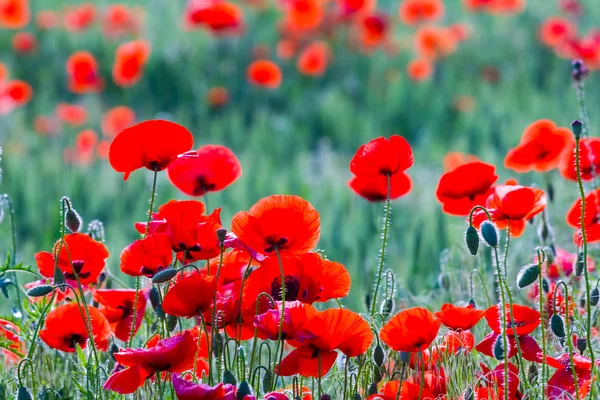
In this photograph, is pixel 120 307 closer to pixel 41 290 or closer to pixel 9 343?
pixel 9 343

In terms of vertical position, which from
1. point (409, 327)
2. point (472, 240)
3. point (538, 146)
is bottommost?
point (409, 327)

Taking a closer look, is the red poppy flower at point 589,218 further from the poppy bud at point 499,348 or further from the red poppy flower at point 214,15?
the red poppy flower at point 214,15

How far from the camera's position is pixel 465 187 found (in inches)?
63.6

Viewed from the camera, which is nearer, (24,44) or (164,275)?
(164,275)

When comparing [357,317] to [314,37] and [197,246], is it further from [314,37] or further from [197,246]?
[314,37]

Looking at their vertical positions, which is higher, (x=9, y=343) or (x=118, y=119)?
(x=118, y=119)

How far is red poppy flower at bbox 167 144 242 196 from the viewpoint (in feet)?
5.28

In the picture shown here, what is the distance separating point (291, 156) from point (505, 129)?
3.23 feet

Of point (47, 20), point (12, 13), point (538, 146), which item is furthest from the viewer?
point (47, 20)

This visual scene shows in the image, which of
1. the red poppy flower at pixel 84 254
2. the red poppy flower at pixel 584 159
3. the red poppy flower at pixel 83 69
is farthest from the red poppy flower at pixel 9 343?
the red poppy flower at pixel 83 69

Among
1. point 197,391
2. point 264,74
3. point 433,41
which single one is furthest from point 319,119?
point 197,391

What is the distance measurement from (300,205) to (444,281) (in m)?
0.74

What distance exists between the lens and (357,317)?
3.76 feet

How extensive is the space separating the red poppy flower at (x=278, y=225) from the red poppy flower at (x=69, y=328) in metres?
0.29
